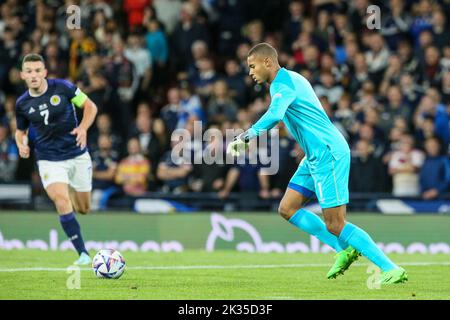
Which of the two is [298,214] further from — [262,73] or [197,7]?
[197,7]

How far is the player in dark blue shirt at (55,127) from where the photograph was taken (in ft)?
43.1

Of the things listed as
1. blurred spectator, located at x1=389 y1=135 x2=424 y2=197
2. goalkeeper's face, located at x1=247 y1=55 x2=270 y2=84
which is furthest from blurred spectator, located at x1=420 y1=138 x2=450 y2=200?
goalkeeper's face, located at x1=247 y1=55 x2=270 y2=84

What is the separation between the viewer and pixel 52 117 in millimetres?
13375

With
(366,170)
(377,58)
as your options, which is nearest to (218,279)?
(366,170)

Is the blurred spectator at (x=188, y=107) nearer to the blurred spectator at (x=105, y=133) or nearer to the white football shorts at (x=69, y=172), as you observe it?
the blurred spectator at (x=105, y=133)

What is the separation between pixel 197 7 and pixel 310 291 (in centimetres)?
1216

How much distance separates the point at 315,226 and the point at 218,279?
1.29 m

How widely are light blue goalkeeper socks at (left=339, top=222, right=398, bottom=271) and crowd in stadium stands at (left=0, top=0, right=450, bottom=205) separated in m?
7.01

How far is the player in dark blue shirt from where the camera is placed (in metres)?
13.1

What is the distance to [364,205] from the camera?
17.6 meters

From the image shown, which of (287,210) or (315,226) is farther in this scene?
(315,226)

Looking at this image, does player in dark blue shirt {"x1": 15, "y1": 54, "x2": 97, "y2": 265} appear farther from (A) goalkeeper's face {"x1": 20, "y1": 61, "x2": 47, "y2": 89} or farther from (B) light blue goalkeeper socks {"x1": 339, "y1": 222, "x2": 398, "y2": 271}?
(B) light blue goalkeeper socks {"x1": 339, "y1": 222, "x2": 398, "y2": 271}

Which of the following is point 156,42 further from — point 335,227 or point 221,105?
point 335,227
